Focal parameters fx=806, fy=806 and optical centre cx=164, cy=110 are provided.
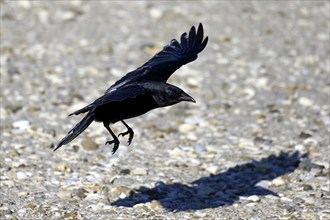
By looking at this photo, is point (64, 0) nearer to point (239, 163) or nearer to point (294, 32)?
point (294, 32)

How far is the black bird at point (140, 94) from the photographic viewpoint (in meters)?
6.57

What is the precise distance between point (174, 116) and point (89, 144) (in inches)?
63.9

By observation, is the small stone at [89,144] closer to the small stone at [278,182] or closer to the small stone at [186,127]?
the small stone at [186,127]

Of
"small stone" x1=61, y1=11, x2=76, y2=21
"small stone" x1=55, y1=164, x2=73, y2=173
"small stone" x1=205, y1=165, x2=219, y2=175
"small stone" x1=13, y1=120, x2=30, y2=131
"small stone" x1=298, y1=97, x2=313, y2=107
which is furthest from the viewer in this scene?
"small stone" x1=61, y1=11, x2=76, y2=21

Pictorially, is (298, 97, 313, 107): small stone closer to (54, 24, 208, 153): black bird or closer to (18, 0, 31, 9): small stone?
(54, 24, 208, 153): black bird

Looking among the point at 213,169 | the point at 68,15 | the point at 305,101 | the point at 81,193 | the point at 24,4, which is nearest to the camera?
the point at 81,193

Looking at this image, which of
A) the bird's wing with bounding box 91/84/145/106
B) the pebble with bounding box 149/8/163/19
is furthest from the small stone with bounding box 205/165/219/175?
the pebble with bounding box 149/8/163/19

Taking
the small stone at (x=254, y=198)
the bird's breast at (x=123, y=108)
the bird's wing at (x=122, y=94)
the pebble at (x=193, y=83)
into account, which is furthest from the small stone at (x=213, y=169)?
the pebble at (x=193, y=83)

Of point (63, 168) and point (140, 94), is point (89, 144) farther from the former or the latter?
point (140, 94)

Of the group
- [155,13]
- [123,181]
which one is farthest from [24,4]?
[123,181]

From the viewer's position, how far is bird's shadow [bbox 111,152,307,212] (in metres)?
7.29

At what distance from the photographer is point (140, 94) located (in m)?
6.65

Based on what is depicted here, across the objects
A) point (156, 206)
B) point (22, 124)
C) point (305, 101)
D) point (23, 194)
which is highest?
point (305, 101)

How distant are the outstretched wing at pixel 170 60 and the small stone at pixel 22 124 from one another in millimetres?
1932
